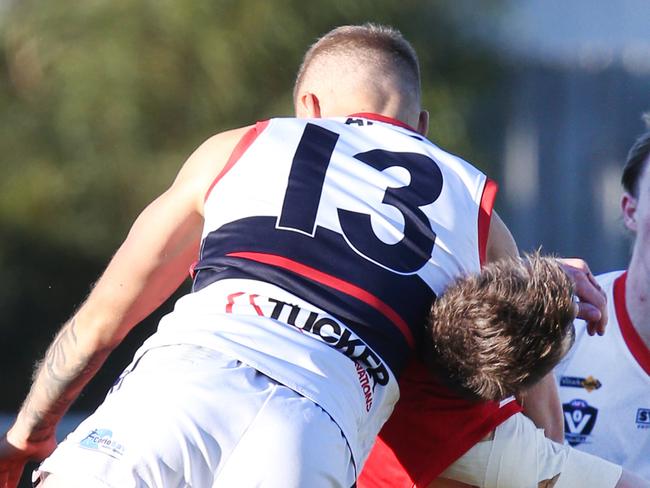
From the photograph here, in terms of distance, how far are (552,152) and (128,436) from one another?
4776 mm

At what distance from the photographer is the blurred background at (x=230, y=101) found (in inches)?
237

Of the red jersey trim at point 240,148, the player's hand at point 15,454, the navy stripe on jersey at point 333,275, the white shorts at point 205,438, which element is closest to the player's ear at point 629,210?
the navy stripe on jersey at point 333,275

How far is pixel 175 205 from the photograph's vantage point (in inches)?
84.0

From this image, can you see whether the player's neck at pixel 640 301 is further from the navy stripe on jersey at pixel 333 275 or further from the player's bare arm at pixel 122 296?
the player's bare arm at pixel 122 296

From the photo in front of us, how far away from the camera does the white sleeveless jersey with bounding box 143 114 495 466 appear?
71.5 inches

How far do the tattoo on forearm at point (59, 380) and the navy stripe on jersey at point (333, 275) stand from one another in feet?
1.35

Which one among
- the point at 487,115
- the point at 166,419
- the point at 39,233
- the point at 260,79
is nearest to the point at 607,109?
the point at 487,115

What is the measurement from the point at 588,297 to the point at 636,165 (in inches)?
38.8

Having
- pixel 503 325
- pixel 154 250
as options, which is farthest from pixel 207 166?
pixel 503 325

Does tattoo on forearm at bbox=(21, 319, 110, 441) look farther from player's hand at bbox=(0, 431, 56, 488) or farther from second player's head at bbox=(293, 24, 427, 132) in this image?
second player's head at bbox=(293, 24, 427, 132)

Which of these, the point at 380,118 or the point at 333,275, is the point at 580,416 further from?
the point at 333,275

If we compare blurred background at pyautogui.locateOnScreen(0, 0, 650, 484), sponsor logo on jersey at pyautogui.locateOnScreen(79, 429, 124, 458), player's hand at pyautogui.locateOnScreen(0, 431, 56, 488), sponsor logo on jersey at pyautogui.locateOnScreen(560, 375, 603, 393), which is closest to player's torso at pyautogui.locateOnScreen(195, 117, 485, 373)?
sponsor logo on jersey at pyautogui.locateOnScreen(79, 429, 124, 458)

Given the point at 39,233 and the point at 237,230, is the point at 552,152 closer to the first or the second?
the point at 39,233

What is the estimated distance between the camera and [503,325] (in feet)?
6.30
